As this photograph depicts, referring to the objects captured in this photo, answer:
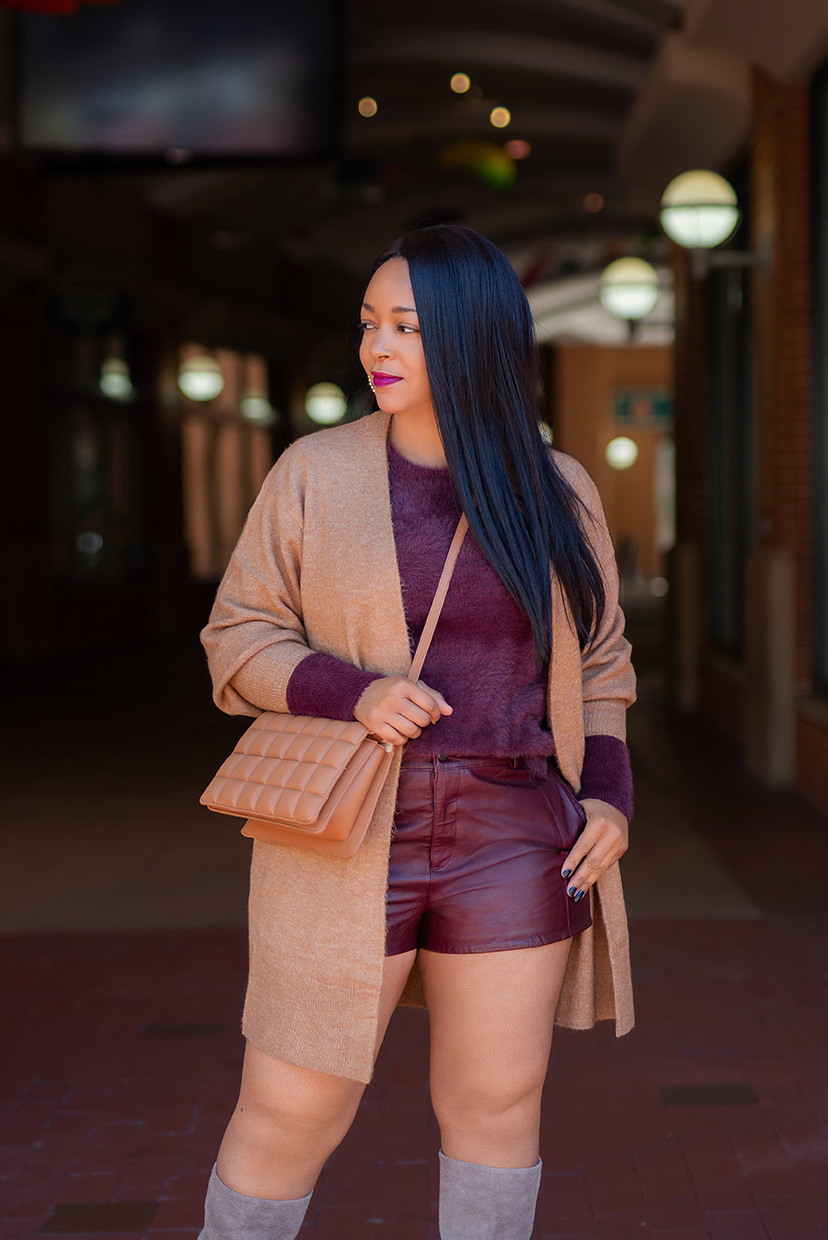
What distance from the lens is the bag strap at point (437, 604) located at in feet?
6.47

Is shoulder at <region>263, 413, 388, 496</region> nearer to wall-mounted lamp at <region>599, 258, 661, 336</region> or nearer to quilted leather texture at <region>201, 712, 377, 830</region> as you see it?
quilted leather texture at <region>201, 712, 377, 830</region>

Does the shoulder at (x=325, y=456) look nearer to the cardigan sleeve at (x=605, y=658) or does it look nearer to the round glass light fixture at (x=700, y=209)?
the cardigan sleeve at (x=605, y=658)

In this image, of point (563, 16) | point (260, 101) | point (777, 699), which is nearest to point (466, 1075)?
point (777, 699)

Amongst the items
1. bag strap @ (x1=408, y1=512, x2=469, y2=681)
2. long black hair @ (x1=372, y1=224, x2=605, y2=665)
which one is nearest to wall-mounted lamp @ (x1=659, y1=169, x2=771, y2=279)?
long black hair @ (x1=372, y1=224, x2=605, y2=665)

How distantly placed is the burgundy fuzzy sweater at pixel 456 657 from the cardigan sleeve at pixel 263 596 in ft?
0.24

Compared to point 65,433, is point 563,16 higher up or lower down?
higher up

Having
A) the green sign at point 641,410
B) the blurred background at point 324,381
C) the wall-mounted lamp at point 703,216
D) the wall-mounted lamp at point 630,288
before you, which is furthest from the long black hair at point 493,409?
the green sign at point 641,410

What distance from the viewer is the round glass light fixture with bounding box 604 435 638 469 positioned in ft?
111

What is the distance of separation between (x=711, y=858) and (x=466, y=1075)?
407 centimetres

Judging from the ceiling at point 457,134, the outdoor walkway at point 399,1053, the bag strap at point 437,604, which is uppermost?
the ceiling at point 457,134

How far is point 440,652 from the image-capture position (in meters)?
2.02

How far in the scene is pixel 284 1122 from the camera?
198 centimetres

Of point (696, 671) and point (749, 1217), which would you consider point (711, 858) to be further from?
point (696, 671)

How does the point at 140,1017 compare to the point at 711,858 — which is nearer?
the point at 140,1017
